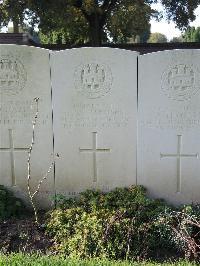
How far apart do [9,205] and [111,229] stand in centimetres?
142

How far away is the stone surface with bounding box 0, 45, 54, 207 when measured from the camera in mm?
4852

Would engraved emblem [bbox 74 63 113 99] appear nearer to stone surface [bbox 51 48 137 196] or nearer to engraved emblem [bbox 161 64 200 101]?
stone surface [bbox 51 48 137 196]

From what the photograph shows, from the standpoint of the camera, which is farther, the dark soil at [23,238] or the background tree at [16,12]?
the background tree at [16,12]

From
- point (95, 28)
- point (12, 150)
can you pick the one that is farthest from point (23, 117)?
point (95, 28)

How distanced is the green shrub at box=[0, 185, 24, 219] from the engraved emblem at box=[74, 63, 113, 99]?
1.43 metres

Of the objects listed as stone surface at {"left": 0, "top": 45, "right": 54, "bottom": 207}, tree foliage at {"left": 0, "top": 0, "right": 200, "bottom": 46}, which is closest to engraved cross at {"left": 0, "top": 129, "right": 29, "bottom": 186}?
stone surface at {"left": 0, "top": 45, "right": 54, "bottom": 207}

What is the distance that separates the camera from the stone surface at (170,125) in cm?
477

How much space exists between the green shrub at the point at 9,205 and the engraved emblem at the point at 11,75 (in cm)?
115

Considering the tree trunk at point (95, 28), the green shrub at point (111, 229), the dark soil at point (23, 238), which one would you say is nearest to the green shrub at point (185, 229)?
the green shrub at point (111, 229)

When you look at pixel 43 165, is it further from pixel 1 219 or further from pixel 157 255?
pixel 157 255

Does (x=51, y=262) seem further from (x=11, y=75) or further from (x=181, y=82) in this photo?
(x=181, y=82)

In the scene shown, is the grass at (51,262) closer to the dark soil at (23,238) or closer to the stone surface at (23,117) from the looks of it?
the dark soil at (23,238)

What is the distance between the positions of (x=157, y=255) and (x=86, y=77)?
6.77ft

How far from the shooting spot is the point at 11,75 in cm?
488
